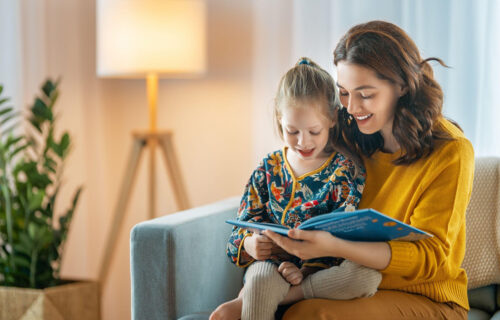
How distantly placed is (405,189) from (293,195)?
0.29m

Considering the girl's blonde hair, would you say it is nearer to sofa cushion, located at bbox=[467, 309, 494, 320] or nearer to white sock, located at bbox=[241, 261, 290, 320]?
white sock, located at bbox=[241, 261, 290, 320]

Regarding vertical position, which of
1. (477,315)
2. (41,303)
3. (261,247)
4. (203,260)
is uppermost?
(261,247)

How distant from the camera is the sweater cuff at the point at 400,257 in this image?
1.32 metres

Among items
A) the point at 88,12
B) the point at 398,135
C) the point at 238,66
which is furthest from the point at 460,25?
the point at 88,12

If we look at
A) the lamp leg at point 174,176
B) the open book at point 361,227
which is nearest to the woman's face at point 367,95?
the open book at point 361,227

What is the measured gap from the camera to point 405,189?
146 cm

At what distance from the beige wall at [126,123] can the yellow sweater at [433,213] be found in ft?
4.37

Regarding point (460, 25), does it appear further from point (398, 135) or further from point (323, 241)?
point (323, 241)

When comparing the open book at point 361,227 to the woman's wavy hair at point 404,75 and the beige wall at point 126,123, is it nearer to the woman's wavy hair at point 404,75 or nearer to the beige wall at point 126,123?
the woman's wavy hair at point 404,75

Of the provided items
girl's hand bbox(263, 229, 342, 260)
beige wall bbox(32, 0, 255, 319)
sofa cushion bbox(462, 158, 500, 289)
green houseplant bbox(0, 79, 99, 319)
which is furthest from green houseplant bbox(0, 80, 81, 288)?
sofa cushion bbox(462, 158, 500, 289)

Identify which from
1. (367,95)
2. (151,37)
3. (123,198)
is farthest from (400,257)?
(123,198)

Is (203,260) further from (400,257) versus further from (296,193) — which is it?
(400,257)

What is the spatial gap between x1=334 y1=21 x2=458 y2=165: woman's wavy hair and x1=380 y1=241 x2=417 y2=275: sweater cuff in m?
0.23

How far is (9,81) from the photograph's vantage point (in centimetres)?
262
